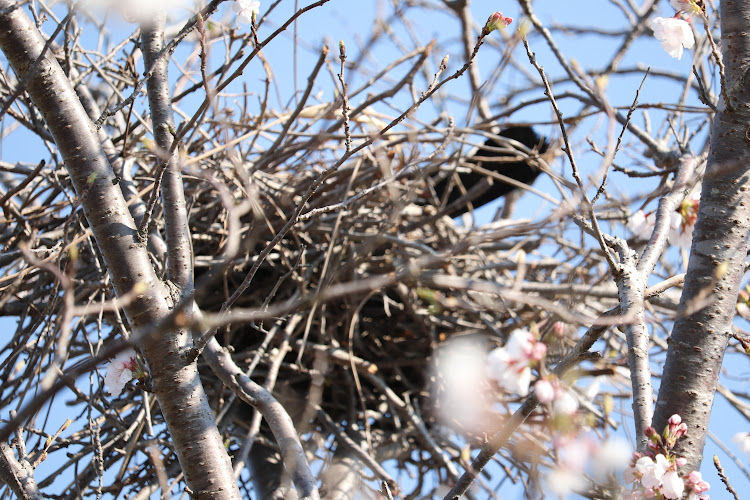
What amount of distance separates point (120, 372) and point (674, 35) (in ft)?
4.30

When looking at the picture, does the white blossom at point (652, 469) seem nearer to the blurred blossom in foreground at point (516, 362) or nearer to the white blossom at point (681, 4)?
the blurred blossom in foreground at point (516, 362)

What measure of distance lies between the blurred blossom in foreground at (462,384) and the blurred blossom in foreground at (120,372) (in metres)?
0.94

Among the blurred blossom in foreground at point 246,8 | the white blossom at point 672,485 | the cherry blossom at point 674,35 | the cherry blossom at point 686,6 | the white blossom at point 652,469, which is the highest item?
the blurred blossom in foreground at point 246,8

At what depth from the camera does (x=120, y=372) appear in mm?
1367

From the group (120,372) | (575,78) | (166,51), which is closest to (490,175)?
(575,78)

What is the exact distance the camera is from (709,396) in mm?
1046

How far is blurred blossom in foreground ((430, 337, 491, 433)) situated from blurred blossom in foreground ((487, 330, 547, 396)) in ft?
3.08

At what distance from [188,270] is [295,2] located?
0.74 m

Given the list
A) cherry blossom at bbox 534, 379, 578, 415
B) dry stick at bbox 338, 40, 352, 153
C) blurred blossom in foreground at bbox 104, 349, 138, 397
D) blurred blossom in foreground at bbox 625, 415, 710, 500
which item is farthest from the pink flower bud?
blurred blossom in foreground at bbox 104, 349, 138, 397

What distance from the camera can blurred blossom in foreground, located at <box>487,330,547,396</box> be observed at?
917mm

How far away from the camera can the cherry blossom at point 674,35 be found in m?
1.30

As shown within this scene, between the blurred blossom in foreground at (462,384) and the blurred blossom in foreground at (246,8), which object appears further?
the blurred blossom in foreground at (462,384)

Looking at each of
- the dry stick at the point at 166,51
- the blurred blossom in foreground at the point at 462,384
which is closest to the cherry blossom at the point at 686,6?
the dry stick at the point at 166,51

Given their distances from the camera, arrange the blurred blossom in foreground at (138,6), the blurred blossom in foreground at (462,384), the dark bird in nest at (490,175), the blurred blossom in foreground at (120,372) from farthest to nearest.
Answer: the dark bird in nest at (490,175) < the blurred blossom in foreground at (462,384) < the blurred blossom in foreground at (120,372) < the blurred blossom in foreground at (138,6)
